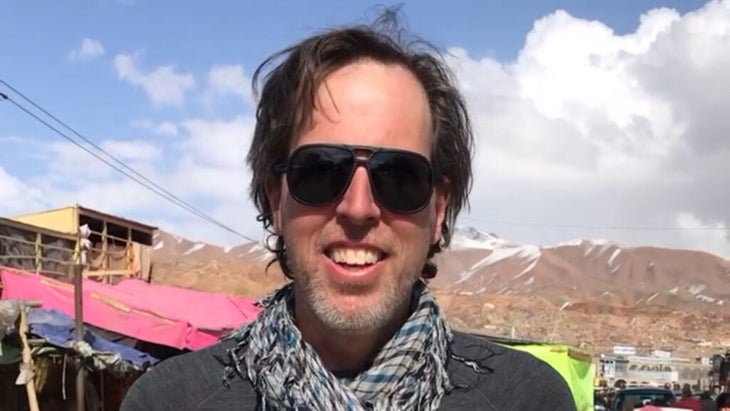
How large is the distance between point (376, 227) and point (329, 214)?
93 millimetres

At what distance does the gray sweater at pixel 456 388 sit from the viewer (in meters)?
1.79

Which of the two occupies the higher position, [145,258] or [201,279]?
[201,279]

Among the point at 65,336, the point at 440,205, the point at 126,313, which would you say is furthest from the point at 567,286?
the point at 440,205

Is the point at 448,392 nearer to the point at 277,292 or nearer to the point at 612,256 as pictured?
the point at 277,292

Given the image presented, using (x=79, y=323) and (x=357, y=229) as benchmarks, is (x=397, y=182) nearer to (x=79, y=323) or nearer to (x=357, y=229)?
(x=357, y=229)

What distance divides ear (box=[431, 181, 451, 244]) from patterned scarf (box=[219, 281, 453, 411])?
20 cm

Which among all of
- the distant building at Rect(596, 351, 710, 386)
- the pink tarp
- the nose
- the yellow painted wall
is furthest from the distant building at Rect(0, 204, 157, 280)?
the distant building at Rect(596, 351, 710, 386)

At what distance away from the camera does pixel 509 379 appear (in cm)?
184

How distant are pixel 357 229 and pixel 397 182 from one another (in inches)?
4.7

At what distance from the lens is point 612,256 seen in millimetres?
131000

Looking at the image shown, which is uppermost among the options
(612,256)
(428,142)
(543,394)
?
(612,256)

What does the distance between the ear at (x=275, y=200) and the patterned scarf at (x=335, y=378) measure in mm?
201

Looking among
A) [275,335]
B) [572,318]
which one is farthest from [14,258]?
[572,318]

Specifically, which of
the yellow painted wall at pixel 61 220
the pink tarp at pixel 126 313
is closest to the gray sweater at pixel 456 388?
the pink tarp at pixel 126 313
